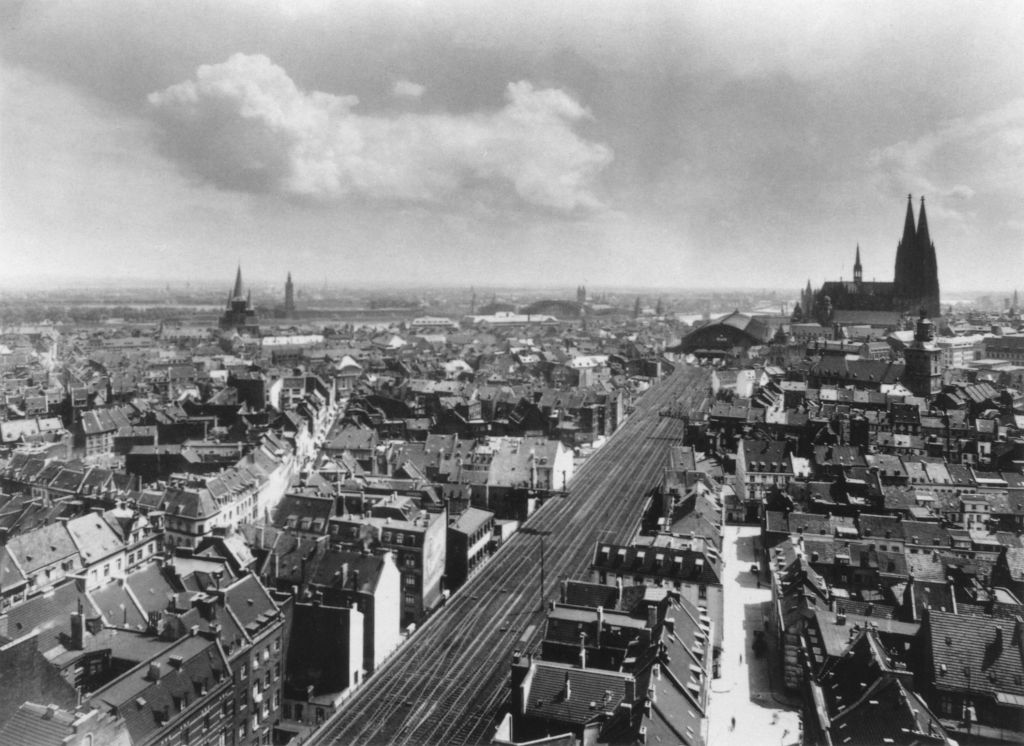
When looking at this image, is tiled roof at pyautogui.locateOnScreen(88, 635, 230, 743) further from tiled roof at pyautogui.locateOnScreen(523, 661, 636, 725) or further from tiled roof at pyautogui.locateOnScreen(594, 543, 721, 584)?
tiled roof at pyautogui.locateOnScreen(594, 543, 721, 584)

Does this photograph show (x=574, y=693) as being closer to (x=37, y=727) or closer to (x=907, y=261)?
(x=37, y=727)

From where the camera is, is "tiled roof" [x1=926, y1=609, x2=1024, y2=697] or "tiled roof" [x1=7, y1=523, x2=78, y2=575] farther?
"tiled roof" [x1=7, y1=523, x2=78, y2=575]

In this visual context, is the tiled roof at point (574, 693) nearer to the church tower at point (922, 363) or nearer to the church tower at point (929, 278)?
the church tower at point (922, 363)

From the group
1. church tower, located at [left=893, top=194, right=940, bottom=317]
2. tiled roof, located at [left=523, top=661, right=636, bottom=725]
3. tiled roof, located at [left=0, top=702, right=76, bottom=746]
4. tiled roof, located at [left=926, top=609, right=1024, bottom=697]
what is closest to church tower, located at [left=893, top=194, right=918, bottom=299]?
church tower, located at [left=893, top=194, right=940, bottom=317]

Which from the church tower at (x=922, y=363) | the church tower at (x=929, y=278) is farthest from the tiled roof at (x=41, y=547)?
the church tower at (x=929, y=278)

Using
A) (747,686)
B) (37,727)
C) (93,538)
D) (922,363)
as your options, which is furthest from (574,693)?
(922,363)

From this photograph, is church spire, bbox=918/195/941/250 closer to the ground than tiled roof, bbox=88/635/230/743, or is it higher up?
higher up
